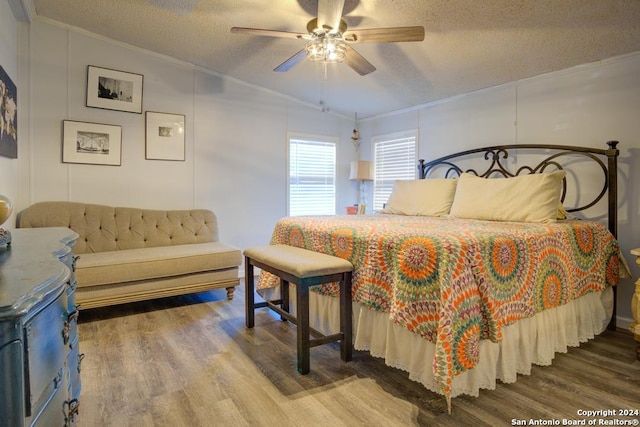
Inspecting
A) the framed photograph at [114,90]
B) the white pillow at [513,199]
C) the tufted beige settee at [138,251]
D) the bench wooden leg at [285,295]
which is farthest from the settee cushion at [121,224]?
the white pillow at [513,199]

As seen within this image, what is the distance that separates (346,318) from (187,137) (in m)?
3.03

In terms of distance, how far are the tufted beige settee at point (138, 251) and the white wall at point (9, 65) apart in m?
0.33

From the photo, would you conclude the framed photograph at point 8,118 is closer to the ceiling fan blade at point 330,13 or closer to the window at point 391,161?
the ceiling fan blade at point 330,13

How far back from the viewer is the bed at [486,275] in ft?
5.83

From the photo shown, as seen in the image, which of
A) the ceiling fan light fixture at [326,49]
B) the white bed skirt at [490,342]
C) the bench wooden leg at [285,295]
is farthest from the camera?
the bench wooden leg at [285,295]

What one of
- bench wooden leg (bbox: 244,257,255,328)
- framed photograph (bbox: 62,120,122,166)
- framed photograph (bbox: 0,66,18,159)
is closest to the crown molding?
framed photograph (bbox: 0,66,18,159)

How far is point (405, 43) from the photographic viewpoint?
10.2ft

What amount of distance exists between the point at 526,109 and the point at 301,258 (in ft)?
9.01

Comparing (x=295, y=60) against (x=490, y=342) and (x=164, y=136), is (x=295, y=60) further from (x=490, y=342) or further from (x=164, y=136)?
(x=490, y=342)

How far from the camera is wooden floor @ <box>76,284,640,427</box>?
5.72ft

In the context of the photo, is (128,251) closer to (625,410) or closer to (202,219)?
(202,219)

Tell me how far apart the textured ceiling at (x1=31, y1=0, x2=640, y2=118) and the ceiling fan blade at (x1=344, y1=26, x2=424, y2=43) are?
35 cm

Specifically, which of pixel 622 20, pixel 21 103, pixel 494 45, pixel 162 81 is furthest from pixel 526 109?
pixel 21 103

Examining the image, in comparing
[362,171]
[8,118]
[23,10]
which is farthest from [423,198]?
[23,10]
